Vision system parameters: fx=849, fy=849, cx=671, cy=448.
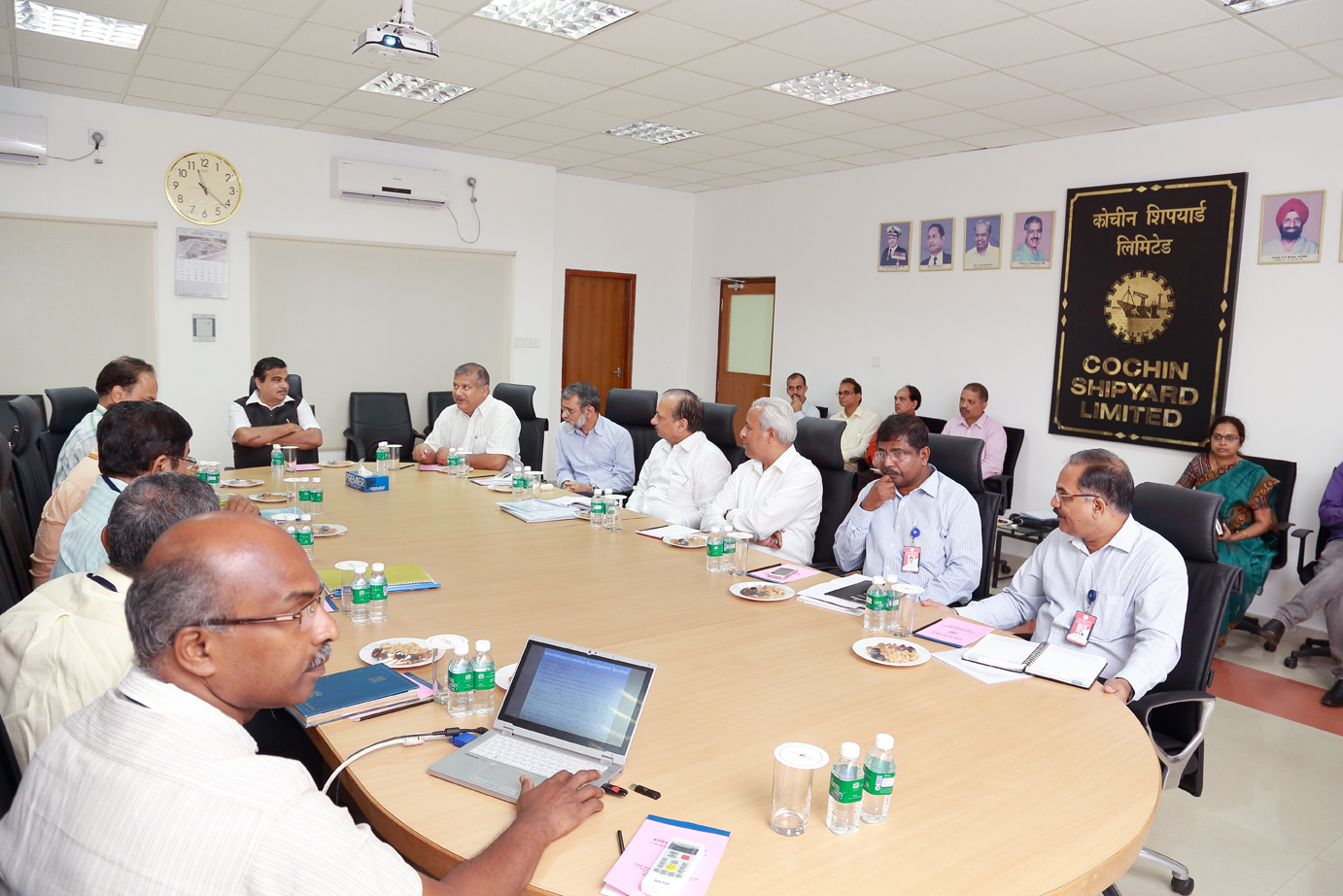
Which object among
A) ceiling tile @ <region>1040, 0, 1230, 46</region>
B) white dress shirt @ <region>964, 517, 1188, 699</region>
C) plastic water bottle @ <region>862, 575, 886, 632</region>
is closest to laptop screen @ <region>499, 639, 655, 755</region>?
plastic water bottle @ <region>862, 575, 886, 632</region>

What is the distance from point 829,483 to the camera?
12.4 ft

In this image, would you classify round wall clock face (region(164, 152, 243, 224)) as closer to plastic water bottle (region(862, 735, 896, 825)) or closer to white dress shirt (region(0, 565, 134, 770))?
white dress shirt (region(0, 565, 134, 770))

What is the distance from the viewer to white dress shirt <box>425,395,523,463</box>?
17.0 ft

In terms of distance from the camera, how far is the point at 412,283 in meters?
7.34

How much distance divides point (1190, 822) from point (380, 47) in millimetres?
3899

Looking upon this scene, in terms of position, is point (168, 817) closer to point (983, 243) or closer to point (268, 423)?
point (268, 423)

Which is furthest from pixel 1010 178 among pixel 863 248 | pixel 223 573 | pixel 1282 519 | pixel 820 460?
pixel 223 573

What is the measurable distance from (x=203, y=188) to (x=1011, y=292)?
5.97 metres

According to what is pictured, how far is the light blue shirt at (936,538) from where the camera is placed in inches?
121

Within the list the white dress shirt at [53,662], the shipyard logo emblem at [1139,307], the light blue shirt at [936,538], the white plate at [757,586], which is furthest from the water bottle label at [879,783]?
the shipyard logo emblem at [1139,307]

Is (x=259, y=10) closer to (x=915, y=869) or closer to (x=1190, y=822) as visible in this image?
(x=915, y=869)

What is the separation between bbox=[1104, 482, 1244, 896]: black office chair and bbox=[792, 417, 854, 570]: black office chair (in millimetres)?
1292

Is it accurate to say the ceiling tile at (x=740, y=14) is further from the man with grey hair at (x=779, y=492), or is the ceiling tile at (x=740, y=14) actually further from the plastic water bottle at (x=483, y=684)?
the plastic water bottle at (x=483, y=684)

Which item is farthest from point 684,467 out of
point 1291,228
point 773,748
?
point 1291,228
